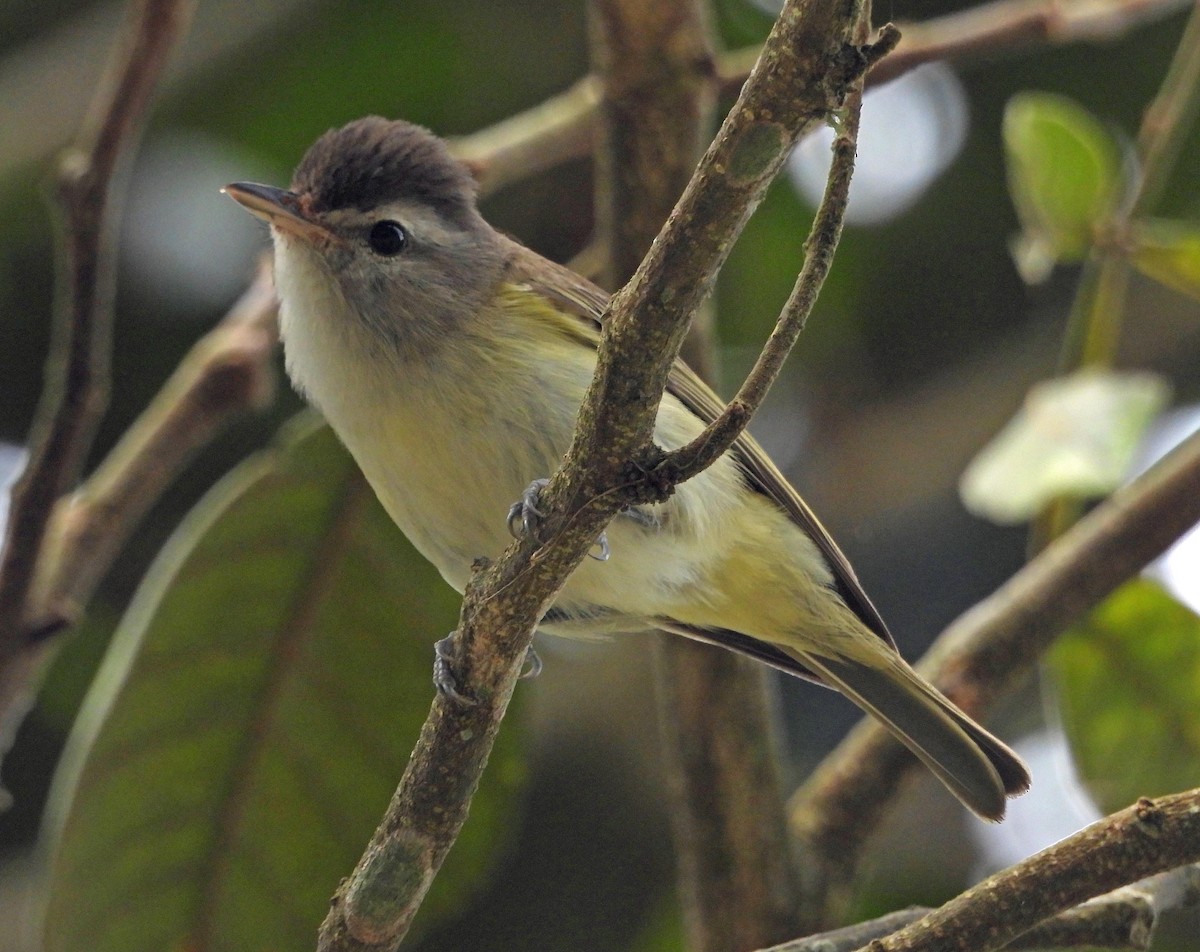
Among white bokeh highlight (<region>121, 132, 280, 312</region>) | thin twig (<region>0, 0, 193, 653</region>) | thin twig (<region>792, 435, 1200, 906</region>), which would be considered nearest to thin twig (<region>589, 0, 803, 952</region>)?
thin twig (<region>792, 435, 1200, 906</region>)

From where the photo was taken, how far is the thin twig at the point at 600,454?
1.48m

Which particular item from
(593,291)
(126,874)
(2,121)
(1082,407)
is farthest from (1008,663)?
(2,121)

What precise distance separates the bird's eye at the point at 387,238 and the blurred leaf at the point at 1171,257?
135 cm

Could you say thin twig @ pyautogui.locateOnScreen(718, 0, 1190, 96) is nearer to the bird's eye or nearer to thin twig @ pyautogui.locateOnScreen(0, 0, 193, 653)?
the bird's eye

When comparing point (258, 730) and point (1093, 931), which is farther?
point (258, 730)

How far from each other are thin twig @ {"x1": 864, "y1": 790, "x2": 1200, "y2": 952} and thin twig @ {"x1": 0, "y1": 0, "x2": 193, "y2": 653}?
139 centimetres

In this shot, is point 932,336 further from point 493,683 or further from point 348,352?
point 493,683

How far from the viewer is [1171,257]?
277 cm

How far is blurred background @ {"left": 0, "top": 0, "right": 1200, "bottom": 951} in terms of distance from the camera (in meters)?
4.30

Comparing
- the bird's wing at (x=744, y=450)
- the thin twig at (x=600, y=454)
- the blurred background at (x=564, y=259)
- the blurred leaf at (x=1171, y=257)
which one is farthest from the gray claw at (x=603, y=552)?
the blurred background at (x=564, y=259)

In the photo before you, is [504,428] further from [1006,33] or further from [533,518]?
[1006,33]

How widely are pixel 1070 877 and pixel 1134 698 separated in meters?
1.53

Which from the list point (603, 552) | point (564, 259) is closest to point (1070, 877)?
point (603, 552)

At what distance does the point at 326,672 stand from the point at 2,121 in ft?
6.47
